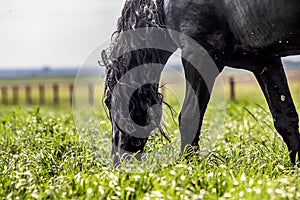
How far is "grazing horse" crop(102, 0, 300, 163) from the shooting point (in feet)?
12.6

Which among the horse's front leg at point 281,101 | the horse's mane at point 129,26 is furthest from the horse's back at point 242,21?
the horse's front leg at point 281,101

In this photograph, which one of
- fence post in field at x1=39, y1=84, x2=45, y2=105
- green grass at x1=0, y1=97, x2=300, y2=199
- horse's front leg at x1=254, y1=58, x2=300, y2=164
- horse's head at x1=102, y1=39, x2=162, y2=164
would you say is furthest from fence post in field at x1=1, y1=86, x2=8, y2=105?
horse's front leg at x1=254, y1=58, x2=300, y2=164

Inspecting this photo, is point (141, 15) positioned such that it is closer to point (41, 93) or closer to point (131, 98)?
point (131, 98)

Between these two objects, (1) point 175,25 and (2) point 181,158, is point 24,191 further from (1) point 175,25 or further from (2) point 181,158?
(1) point 175,25

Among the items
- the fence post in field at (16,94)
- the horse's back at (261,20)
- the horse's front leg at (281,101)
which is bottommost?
the fence post in field at (16,94)

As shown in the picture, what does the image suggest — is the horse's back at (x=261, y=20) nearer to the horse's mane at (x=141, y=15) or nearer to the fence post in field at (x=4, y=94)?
the horse's mane at (x=141, y=15)

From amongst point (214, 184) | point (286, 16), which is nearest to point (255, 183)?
point (214, 184)

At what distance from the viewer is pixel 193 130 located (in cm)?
424

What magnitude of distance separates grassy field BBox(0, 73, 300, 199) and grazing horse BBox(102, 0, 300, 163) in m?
0.27

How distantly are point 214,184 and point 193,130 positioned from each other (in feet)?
3.13

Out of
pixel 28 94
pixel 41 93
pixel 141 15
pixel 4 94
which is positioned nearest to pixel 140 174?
pixel 141 15

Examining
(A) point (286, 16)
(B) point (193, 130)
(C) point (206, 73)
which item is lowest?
(B) point (193, 130)

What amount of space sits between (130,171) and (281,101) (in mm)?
1448

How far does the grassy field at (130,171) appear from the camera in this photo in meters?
3.17
